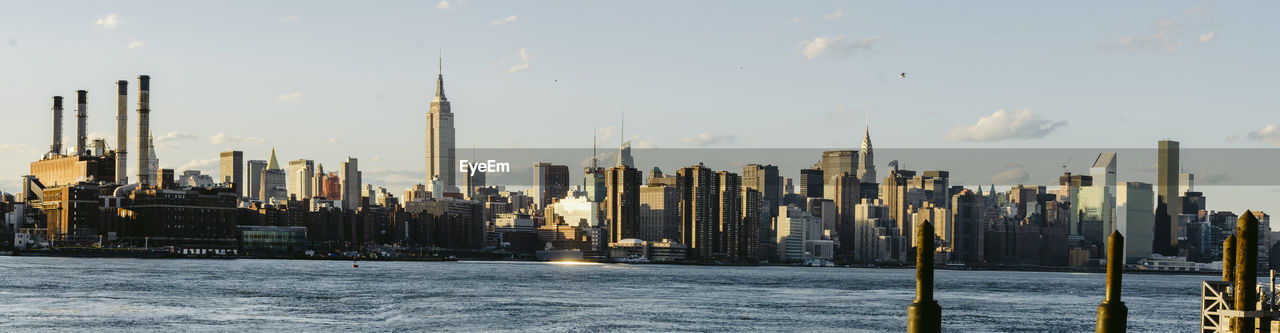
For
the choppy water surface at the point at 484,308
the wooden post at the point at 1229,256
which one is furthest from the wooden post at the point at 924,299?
the choppy water surface at the point at 484,308

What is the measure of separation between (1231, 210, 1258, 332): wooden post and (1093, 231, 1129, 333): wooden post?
3.77 meters

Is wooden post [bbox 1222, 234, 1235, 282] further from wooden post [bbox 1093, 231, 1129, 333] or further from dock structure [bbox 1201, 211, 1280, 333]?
wooden post [bbox 1093, 231, 1129, 333]

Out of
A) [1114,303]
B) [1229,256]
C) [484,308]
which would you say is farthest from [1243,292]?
[484,308]

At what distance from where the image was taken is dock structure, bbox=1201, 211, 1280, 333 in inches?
1062

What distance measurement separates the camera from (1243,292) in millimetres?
28250

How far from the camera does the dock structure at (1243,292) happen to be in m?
27.0

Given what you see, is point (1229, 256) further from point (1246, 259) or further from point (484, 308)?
point (484, 308)

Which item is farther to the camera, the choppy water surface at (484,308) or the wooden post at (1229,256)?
the choppy water surface at (484,308)

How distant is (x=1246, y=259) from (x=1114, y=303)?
19.1 feet

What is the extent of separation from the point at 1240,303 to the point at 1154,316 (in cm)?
7583

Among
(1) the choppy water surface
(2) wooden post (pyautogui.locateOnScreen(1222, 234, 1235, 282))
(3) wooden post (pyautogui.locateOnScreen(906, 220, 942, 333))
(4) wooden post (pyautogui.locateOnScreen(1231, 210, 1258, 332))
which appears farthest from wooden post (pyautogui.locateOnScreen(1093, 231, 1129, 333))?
(1) the choppy water surface

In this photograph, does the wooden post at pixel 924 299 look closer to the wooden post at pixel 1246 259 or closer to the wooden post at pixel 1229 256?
the wooden post at pixel 1246 259

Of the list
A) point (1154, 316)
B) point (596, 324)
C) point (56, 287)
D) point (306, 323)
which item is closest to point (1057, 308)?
point (1154, 316)

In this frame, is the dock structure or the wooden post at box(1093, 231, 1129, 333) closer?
the wooden post at box(1093, 231, 1129, 333)
